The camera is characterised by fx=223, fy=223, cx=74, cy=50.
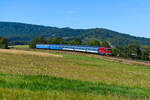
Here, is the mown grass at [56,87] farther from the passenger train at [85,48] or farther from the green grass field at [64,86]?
the passenger train at [85,48]

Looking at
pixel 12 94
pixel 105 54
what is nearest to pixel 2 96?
pixel 12 94

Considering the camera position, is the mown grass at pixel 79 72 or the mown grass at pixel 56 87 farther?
the mown grass at pixel 79 72

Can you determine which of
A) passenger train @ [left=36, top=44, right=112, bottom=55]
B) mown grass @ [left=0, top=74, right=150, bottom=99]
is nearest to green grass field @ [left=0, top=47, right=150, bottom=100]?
mown grass @ [left=0, top=74, right=150, bottom=99]

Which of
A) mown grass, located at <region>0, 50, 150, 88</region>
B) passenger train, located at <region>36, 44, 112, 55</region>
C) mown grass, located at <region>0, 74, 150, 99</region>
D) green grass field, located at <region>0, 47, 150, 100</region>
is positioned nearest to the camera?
green grass field, located at <region>0, 47, 150, 100</region>

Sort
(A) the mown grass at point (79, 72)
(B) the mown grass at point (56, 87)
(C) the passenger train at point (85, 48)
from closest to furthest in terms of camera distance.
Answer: (B) the mown grass at point (56, 87)
(A) the mown grass at point (79, 72)
(C) the passenger train at point (85, 48)

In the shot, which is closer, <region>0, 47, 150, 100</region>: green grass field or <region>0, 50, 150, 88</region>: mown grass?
<region>0, 47, 150, 100</region>: green grass field

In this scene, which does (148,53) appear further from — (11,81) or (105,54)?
(11,81)

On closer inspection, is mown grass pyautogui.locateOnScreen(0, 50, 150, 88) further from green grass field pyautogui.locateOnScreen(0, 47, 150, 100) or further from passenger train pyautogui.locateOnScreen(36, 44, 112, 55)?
passenger train pyautogui.locateOnScreen(36, 44, 112, 55)

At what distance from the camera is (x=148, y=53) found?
105 m

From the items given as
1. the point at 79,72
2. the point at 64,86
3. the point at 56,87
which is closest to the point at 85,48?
the point at 79,72

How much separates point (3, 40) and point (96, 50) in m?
60.6

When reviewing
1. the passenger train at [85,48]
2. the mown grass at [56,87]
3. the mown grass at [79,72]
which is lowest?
the mown grass at [79,72]

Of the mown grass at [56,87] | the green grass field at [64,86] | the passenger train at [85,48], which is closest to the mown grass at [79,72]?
the green grass field at [64,86]

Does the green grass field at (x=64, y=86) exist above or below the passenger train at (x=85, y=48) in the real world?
below
